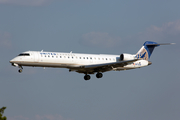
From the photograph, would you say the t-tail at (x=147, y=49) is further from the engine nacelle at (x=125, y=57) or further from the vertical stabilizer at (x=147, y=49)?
the engine nacelle at (x=125, y=57)

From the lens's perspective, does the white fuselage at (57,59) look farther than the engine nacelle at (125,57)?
No

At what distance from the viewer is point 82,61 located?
167 ft

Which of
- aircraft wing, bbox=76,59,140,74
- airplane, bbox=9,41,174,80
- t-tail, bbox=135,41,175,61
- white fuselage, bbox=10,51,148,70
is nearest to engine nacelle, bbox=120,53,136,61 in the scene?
airplane, bbox=9,41,174,80

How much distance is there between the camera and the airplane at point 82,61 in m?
48.3

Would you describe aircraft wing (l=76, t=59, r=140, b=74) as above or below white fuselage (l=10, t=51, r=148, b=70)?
below

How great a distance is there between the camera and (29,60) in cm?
4822

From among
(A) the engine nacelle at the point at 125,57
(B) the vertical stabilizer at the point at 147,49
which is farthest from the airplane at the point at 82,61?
(B) the vertical stabilizer at the point at 147,49

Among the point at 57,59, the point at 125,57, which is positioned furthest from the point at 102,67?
the point at 57,59

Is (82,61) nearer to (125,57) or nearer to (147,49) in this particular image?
(125,57)

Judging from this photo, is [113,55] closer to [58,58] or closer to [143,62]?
[143,62]

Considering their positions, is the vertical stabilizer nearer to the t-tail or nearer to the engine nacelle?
the t-tail

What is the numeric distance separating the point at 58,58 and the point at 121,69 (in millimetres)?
10285

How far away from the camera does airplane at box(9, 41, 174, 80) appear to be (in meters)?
48.3

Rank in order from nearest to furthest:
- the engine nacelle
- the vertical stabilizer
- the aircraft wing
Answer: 1. the aircraft wing
2. the engine nacelle
3. the vertical stabilizer
